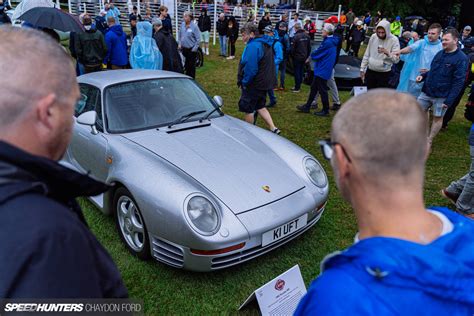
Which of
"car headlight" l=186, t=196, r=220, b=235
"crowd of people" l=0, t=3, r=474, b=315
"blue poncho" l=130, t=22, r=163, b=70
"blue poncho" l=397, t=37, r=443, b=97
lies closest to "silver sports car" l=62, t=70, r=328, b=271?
"car headlight" l=186, t=196, r=220, b=235

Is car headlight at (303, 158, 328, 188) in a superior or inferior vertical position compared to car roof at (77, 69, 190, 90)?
inferior

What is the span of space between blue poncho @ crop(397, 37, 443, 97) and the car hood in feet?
13.0

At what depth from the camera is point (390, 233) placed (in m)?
1.01

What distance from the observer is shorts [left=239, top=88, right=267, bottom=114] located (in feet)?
20.0

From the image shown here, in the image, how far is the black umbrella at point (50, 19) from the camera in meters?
6.52

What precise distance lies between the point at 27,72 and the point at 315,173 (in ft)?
9.55

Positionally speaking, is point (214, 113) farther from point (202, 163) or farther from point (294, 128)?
point (294, 128)

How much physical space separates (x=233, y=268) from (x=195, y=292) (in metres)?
0.40

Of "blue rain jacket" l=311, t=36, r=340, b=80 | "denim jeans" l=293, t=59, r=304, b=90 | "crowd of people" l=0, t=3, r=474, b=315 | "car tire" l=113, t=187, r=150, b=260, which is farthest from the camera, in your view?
"denim jeans" l=293, t=59, r=304, b=90

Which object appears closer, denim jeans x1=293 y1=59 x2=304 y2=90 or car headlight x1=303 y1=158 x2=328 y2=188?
car headlight x1=303 y1=158 x2=328 y2=188

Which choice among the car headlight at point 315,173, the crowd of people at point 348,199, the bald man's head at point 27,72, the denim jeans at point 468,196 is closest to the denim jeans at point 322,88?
the denim jeans at point 468,196

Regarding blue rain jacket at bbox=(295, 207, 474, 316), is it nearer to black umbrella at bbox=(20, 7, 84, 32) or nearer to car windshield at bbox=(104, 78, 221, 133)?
car windshield at bbox=(104, 78, 221, 133)

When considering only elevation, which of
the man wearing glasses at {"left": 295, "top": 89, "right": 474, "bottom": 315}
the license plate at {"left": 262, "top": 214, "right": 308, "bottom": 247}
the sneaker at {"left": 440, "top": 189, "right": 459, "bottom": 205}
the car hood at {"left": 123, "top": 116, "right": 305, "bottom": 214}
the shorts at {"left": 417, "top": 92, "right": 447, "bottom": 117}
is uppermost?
the man wearing glasses at {"left": 295, "top": 89, "right": 474, "bottom": 315}

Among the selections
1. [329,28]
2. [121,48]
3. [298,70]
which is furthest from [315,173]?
[298,70]
